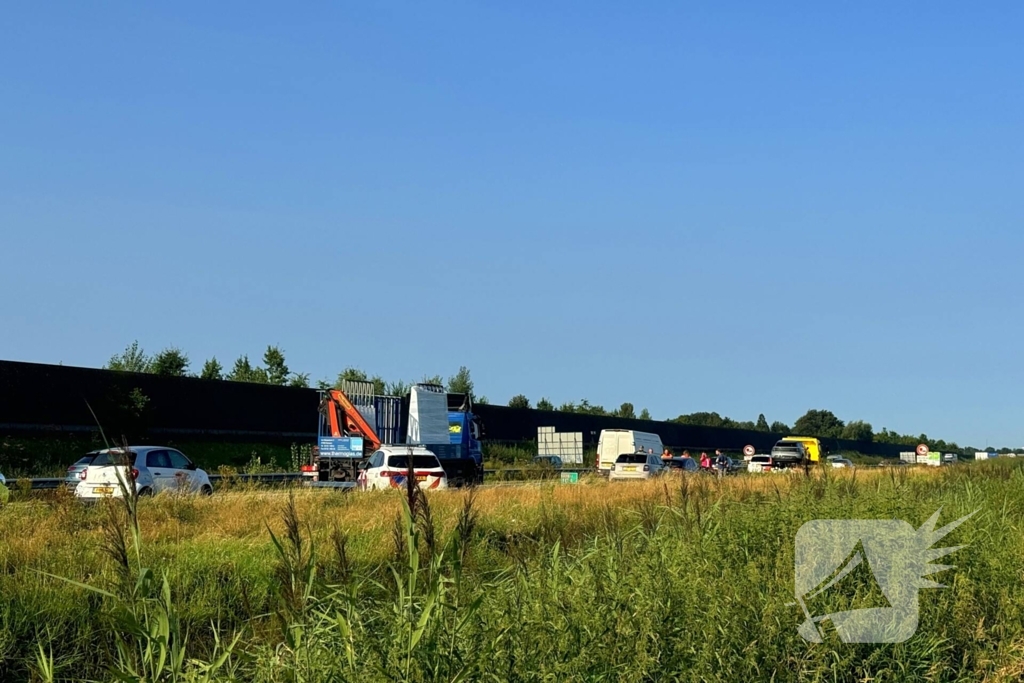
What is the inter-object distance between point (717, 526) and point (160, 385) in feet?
132

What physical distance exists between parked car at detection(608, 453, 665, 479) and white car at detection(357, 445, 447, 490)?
13.1 metres

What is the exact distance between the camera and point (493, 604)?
6.83 metres

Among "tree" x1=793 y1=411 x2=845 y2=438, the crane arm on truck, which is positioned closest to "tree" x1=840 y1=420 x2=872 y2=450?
"tree" x1=793 y1=411 x2=845 y2=438

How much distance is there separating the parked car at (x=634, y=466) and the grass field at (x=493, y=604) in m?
28.3

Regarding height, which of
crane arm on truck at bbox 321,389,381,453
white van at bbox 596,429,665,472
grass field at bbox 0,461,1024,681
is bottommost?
grass field at bbox 0,461,1024,681

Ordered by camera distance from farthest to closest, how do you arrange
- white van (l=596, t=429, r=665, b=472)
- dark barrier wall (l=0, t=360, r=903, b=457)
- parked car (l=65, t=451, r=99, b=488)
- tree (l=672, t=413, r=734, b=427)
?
tree (l=672, t=413, r=734, b=427) < white van (l=596, t=429, r=665, b=472) < dark barrier wall (l=0, t=360, r=903, b=457) < parked car (l=65, t=451, r=99, b=488)

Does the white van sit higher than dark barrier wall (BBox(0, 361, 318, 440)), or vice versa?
dark barrier wall (BBox(0, 361, 318, 440))

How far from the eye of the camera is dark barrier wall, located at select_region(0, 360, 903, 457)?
39875 millimetres

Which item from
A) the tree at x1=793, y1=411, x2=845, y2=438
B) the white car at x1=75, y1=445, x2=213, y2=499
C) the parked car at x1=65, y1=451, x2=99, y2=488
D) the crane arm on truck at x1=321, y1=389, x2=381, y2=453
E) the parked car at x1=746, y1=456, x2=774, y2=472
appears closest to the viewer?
the white car at x1=75, y1=445, x2=213, y2=499

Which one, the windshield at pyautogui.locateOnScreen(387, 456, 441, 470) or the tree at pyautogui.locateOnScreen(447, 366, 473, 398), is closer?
the windshield at pyautogui.locateOnScreen(387, 456, 441, 470)

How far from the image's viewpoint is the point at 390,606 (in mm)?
6145

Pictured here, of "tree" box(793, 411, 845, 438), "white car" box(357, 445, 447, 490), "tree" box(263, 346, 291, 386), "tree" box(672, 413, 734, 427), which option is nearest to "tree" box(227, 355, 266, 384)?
"tree" box(263, 346, 291, 386)

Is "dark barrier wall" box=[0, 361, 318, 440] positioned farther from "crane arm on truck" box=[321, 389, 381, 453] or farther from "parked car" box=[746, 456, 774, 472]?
"parked car" box=[746, 456, 774, 472]

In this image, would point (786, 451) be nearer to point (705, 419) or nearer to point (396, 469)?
point (396, 469)
